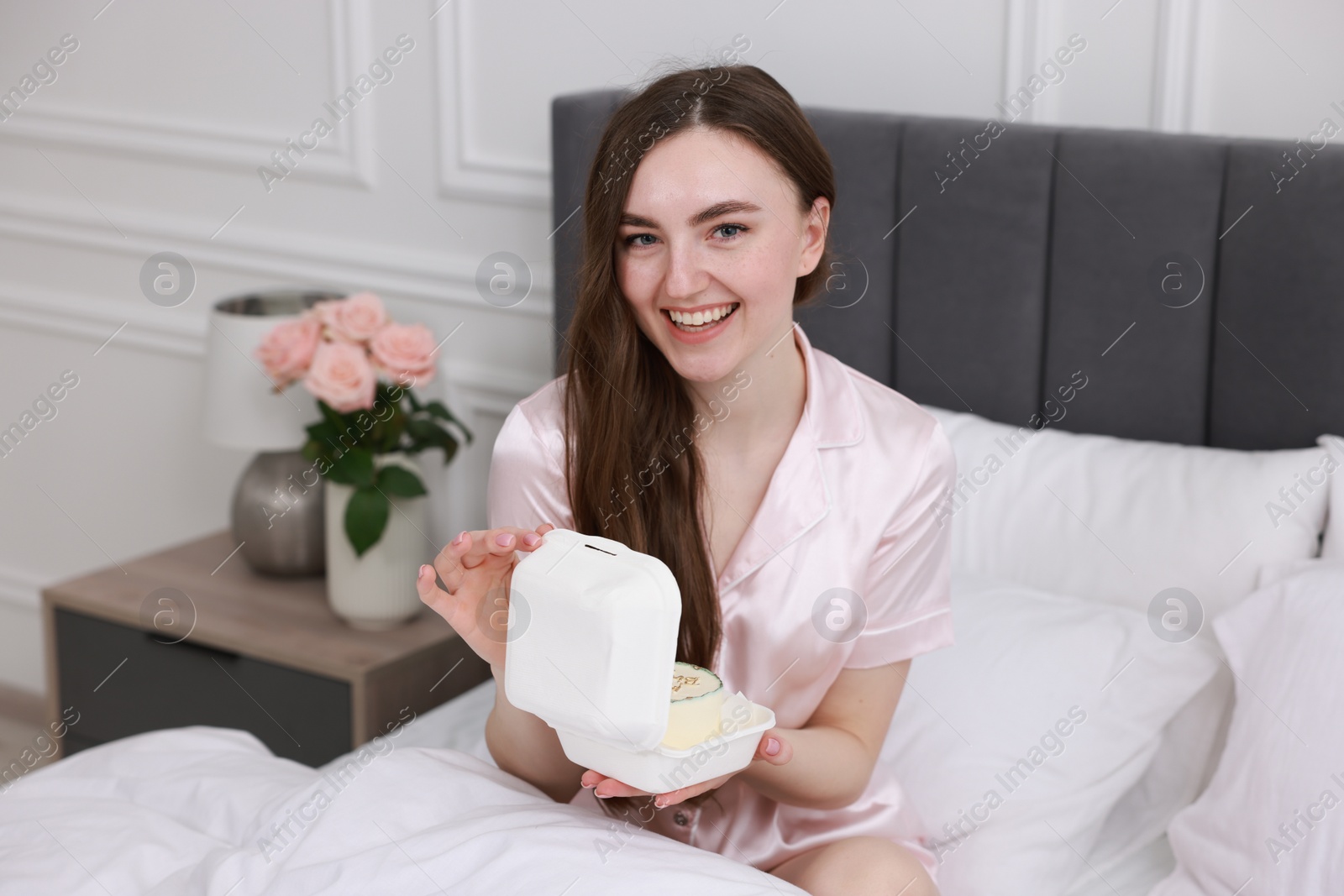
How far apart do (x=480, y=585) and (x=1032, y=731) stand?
0.75 metres

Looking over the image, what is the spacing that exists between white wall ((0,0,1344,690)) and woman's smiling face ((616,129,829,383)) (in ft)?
2.58

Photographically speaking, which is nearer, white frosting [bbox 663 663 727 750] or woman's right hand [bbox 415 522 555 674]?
white frosting [bbox 663 663 727 750]

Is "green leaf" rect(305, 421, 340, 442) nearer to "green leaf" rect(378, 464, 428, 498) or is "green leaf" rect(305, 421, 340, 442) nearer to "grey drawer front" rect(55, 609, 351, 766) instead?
"green leaf" rect(378, 464, 428, 498)

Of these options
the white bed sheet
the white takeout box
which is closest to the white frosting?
the white takeout box

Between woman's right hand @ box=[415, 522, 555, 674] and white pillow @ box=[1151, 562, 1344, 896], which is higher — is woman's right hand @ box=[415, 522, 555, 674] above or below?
above

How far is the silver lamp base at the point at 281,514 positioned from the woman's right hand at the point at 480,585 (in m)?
1.27

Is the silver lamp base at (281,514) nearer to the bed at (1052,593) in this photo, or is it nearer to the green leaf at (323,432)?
the green leaf at (323,432)

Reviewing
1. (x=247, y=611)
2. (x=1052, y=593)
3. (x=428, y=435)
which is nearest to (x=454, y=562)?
(x=1052, y=593)

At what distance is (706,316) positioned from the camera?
4.34ft

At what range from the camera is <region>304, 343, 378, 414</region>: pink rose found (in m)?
2.15

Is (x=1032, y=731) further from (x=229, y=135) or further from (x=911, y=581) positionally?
(x=229, y=135)

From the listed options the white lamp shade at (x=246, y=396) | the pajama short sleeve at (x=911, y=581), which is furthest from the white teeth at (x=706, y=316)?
the white lamp shade at (x=246, y=396)

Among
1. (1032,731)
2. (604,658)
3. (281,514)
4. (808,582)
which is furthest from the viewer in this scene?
(281,514)

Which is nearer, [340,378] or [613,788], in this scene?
[613,788]
